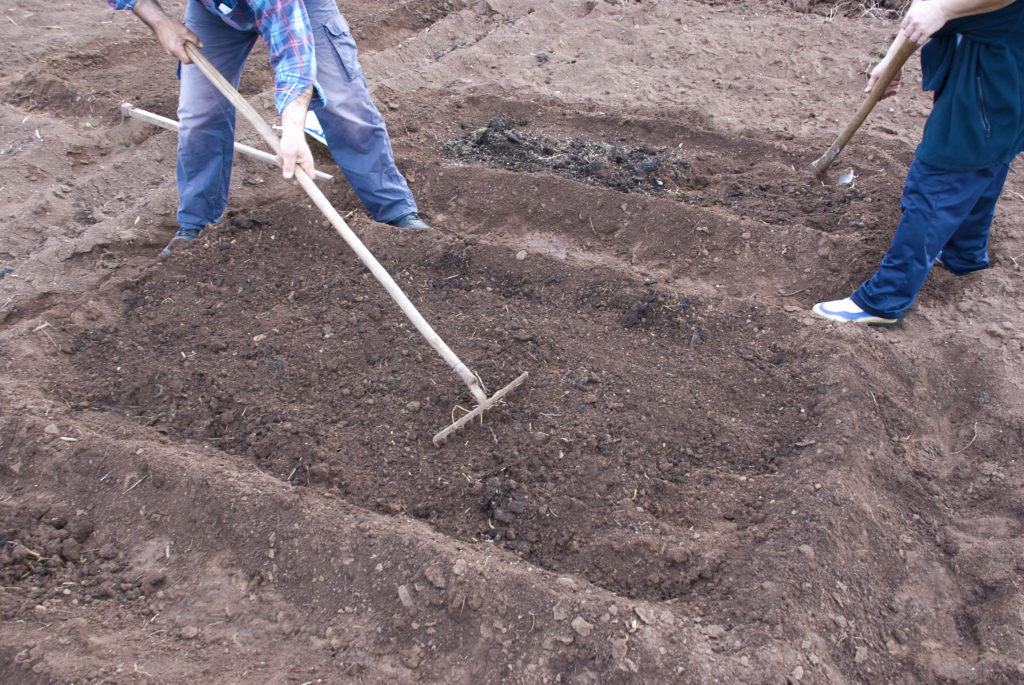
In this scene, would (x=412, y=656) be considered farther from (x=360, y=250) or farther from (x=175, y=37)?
(x=175, y=37)

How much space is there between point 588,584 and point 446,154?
302cm

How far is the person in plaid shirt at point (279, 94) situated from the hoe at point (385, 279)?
0.10m

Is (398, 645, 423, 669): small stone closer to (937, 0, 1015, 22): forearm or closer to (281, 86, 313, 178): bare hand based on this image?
(281, 86, 313, 178): bare hand

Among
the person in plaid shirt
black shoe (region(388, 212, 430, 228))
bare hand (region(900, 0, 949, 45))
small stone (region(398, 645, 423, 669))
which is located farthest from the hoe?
bare hand (region(900, 0, 949, 45))

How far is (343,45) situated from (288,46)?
78 centimetres

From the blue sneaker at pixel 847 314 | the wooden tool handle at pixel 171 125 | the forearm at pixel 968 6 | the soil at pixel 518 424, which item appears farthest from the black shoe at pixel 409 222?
the forearm at pixel 968 6

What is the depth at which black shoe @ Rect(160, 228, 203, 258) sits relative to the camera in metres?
3.34

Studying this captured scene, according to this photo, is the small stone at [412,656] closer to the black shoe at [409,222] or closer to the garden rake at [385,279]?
the garden rake at [385,279]

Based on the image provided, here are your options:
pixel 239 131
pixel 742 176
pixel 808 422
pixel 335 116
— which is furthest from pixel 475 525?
pixel 239 131

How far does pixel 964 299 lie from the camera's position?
296 centimetres

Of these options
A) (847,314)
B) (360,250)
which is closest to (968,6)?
(847,314)

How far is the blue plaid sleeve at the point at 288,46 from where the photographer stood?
8.01 ft

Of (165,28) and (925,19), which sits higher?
(925,19)

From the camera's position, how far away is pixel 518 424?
2.47 metres
